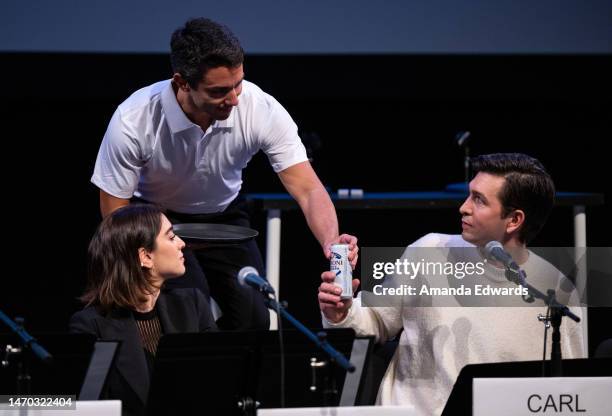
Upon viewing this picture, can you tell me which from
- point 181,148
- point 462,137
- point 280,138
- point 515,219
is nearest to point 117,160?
point 181,148

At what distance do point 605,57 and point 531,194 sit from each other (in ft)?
8.64

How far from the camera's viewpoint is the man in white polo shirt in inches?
130

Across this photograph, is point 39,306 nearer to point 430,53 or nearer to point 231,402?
point 430,53

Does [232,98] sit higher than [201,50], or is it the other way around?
[201,50]

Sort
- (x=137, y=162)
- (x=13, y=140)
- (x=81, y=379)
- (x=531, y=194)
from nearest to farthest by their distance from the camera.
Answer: (x=81, y=379), (x=531, y=194), (x=137, y=162), (x=13, y=140)

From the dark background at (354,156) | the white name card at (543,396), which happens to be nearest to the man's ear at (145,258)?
the white name card at (543,396)

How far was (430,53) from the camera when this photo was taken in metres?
5.43

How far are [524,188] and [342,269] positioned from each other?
2.26 ft

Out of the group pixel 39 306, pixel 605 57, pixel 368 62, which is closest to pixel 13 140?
pixel 39 306

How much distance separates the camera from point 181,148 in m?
3.60

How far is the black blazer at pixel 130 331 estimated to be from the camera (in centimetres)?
286

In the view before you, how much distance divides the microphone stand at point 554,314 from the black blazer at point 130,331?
41.3 inches

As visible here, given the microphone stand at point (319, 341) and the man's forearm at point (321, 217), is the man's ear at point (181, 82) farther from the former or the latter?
the microphone stand at point (319, 341)

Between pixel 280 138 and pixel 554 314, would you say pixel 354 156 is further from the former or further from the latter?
pixel 554 314
